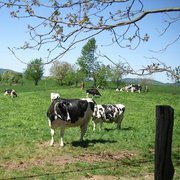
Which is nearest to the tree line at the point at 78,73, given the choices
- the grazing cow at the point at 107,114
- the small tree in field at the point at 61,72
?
the small tree in field at the point at 61,72

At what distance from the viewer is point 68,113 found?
47.6 feet

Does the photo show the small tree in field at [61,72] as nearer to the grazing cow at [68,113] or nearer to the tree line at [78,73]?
the tree line at [78,73]

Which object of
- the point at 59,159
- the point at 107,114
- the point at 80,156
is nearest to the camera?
the point at 59,159

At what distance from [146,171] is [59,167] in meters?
2.65

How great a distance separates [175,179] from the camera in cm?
968

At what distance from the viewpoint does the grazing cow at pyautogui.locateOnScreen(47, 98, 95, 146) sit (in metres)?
14.3

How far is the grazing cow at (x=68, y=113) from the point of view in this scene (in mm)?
14263

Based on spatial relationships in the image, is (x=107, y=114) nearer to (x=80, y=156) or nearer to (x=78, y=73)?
(x=80, y=156)

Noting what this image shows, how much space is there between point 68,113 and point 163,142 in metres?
9.31

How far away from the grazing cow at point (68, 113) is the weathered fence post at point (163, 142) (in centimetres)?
853

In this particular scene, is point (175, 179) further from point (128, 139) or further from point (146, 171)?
point (128, 139)

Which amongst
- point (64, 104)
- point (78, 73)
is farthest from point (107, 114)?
point (78, 73)

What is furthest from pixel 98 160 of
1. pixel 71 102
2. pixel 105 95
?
pixel 105 95

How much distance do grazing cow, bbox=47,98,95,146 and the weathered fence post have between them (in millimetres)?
8533
